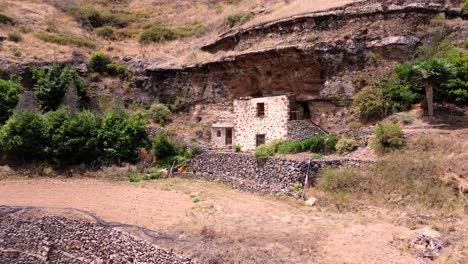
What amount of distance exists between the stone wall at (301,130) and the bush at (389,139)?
5.28m

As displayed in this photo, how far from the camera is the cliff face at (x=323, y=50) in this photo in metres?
19.6

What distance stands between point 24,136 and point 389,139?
19.1 meters

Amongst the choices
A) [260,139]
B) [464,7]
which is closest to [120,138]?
[260,139]

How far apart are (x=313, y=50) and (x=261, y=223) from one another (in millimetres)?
12551

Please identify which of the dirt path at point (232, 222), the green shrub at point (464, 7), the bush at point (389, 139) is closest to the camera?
the dirt path at point (232, 222)

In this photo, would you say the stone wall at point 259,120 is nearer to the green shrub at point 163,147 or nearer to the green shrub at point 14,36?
the green shrub at point 163,147

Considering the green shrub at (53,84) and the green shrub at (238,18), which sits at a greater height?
the green shrub at (238,18)

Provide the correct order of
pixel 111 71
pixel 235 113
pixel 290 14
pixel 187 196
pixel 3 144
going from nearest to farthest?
pixel 187 196, pixel 3 144, pixel 235 113, pixel 290 14, pixel 111 71

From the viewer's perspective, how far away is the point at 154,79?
1145 inches

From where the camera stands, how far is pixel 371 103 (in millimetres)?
18375

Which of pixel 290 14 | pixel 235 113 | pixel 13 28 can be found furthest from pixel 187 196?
pixel 13 28

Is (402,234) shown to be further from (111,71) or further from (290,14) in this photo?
(111,71)

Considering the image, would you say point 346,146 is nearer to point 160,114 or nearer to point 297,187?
→ point 297,187

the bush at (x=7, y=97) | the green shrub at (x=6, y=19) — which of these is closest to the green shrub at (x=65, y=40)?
the green shrub at (x=6, y=19)
